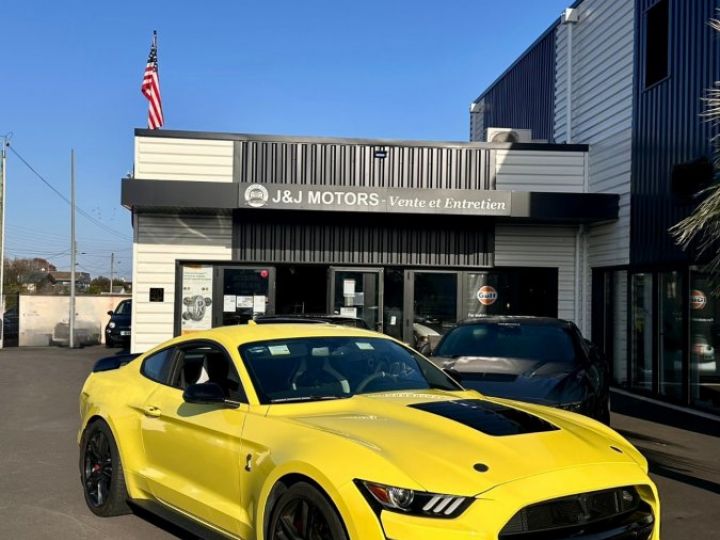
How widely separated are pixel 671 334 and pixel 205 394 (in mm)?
9222

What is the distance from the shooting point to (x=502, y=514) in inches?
117

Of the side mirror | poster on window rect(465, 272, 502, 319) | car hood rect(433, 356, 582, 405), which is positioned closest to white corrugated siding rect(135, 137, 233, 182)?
poster on window rect(465, 272, 502, 319)

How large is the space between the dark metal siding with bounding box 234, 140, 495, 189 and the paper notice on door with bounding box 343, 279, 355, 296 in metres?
1.96

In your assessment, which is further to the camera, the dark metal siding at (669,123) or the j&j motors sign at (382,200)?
the j&j motors sign at (382,200)

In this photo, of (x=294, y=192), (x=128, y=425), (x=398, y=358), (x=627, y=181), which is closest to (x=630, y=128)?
(x=627, y=181)

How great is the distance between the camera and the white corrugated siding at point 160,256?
543 inches

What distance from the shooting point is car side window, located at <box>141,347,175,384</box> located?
16.6ft

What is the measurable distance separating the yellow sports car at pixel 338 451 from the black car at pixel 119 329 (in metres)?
16.7

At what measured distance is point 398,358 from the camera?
488 centimetres

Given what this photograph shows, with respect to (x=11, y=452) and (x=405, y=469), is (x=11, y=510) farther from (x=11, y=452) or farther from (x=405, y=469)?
(x=405, y=469)

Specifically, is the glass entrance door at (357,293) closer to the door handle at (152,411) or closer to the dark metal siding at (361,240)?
the dark metal siding at (361,240)

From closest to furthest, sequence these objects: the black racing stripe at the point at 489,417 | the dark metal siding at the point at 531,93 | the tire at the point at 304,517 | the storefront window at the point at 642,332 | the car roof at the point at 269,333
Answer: the tire at the point at 304,517 → the black racing stripe at the point at 489,417 → the car roof at the point at 269,333 → the storefront window at the point at 642,332 → the dark metal siding at the point at 531,93

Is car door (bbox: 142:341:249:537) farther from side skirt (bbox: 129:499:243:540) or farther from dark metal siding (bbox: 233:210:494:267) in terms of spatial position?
dark metal siding (bbox: 233:210:494:267)

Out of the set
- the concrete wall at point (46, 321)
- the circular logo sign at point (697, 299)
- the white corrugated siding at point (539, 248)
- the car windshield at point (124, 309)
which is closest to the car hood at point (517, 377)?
the circular logo sign at point (697, 299)
